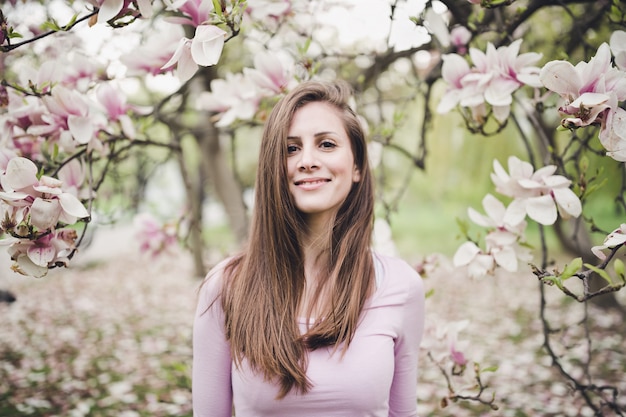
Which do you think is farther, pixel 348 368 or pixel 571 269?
pixel 348 368

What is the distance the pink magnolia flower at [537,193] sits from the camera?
3.50ft

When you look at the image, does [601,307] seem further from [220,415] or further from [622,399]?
[220,415]

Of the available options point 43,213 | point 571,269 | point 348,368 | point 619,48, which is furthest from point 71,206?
point 619,48

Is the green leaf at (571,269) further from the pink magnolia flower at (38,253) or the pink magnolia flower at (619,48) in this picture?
the pink magnolia flower at (38,253)

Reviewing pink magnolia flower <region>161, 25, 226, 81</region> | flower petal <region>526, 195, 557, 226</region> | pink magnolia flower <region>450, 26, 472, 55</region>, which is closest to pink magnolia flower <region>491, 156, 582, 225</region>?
flower petal <region>526, 195, 557, 226</region>

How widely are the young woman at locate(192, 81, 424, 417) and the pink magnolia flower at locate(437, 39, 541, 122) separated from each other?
0.29m

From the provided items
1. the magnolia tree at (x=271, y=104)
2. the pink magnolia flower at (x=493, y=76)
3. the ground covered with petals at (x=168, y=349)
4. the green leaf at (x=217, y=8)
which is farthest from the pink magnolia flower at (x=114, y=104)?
the pink magnolia flower at (x=493, y=76)

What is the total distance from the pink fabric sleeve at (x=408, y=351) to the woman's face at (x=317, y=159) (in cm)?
31

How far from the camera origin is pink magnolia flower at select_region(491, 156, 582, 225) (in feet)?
3.50

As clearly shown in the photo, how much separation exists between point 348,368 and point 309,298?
230 millimetres

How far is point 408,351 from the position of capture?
1.31m

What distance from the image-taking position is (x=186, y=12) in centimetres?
98

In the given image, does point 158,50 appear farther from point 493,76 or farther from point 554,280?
point 554,280

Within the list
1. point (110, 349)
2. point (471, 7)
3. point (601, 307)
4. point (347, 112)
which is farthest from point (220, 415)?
point (601, 307)
